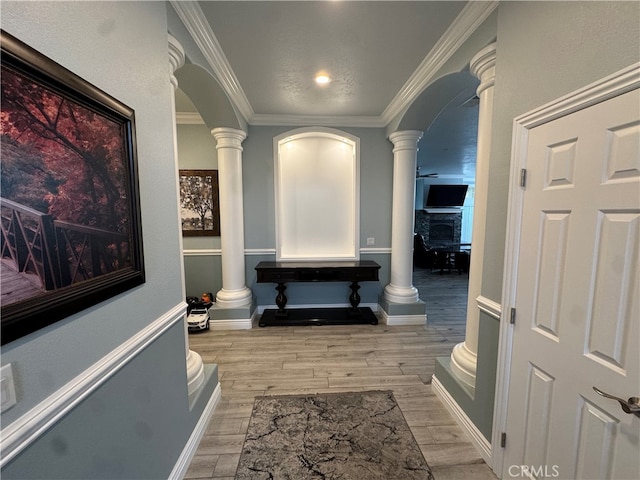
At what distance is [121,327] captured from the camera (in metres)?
1.06

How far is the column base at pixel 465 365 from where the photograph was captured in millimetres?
1902

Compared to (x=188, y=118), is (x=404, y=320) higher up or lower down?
lower down

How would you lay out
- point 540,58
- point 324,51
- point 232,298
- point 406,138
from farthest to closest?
point 232,298 < point 406,138 < point 324,51 < point 540,58

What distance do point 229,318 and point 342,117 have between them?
3.12m

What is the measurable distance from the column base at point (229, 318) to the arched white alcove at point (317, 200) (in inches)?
36.4

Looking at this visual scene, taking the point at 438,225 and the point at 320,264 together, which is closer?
the point at 320,264

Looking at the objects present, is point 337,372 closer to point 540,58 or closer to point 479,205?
point 479,205

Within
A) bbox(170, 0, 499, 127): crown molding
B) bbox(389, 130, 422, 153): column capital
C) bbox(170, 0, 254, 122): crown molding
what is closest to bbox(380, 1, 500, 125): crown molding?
bbox(170, 0, 499, 127): crown molding

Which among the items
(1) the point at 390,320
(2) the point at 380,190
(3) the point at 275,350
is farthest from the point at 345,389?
(2) the point at 380,190

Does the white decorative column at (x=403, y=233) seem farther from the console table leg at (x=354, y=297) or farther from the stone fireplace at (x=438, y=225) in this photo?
the stone fireplace at (x=438, y=225)

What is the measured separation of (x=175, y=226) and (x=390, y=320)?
2976 mm

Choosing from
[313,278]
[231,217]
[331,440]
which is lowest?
[331,440]

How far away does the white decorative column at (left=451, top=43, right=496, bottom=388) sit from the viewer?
1683mm

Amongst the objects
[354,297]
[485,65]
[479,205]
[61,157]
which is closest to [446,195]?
[354,297]
